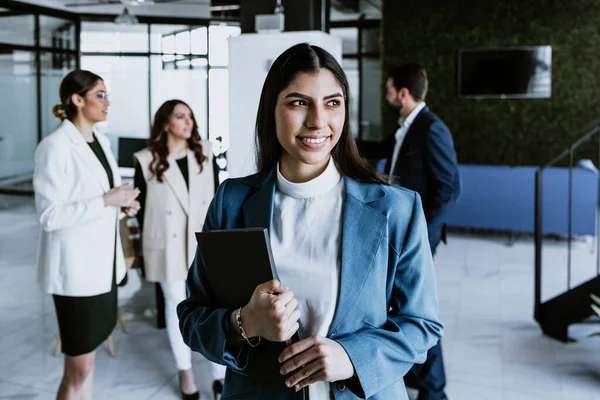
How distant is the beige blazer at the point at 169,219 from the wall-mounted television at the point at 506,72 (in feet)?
24.8

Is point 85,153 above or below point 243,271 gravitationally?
above

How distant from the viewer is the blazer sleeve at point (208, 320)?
4.53ft

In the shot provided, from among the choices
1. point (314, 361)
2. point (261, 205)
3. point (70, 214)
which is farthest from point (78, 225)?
point (314, 361)

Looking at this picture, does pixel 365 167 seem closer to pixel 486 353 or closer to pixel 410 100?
pixel 410 100

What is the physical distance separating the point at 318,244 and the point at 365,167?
22cm

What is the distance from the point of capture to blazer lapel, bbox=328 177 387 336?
139 centimetres

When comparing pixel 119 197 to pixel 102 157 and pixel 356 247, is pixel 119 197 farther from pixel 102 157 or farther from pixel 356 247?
pixel 356 247

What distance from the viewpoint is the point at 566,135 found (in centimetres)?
1026

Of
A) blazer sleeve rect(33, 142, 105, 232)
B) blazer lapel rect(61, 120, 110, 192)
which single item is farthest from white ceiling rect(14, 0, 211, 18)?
blazer sleeve rect(33, 142, 105, 232)

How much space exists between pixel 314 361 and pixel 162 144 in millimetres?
2769

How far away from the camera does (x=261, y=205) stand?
1472 millimetres

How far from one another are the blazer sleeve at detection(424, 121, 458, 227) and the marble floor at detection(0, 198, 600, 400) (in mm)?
1122

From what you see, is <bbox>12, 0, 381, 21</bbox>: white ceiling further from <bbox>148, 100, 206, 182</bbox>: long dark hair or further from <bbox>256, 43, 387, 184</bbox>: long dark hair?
<bbox>256, 43, 387, 184</bbox>: long dark hair

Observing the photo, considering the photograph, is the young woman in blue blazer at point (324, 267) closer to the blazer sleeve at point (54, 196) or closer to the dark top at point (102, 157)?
the blazer sleeve at point (54, 196)
